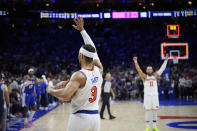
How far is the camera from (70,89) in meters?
2.51

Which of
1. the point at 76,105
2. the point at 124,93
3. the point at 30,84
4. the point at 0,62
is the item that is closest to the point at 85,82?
the point at 76,105

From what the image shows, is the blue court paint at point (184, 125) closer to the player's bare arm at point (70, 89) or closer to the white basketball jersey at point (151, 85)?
the white basketball jersey at point (151, 85)

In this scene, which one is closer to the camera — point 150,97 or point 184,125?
point 150,97

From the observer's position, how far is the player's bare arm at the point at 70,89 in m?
2.45

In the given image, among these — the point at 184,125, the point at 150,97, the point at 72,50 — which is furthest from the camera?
the point at 72,50

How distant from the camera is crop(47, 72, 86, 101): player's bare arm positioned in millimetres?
2451

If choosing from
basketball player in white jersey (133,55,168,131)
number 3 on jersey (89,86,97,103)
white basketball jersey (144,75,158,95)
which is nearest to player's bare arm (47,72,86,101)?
number 3 on jersey (89,86,97,103)

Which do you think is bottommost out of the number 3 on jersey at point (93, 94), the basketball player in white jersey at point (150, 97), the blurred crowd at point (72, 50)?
the basketball player in white jersey at point (150, 97)

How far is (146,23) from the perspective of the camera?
18.5 m

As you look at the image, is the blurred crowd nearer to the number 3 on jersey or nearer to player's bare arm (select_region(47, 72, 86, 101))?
the number 3 on jersey

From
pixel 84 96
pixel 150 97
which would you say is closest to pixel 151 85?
pixel 150 97

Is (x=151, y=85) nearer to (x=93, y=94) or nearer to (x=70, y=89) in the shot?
(x=93, y=94)

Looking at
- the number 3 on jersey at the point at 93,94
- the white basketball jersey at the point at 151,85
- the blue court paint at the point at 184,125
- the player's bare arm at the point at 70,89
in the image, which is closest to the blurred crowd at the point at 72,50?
the blue court paint at the point at 184,125

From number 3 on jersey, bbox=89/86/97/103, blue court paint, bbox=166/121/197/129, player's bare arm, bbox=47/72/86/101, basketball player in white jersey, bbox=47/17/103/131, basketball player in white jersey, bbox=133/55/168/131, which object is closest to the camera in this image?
player's bare arm, bbox=47/72/86/101
